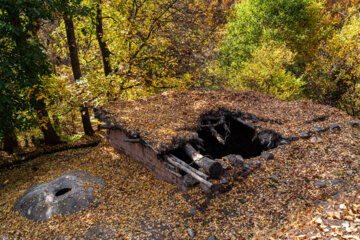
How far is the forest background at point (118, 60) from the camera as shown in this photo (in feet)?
31.9

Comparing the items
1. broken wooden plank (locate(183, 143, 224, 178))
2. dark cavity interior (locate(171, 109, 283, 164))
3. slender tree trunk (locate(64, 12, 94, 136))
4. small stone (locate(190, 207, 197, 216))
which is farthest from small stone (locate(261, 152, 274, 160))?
slender tree trunk (locate(64, 12, 94, 136))

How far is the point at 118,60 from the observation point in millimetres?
13555

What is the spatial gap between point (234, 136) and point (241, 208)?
6160mm

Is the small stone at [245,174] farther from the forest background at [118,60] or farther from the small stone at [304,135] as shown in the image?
the forest background at [118,60]

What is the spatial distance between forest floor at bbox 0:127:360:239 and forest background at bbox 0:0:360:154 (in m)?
5.08

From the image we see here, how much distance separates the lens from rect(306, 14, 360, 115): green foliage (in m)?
14.3

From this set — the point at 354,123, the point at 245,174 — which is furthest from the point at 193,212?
the point at 354,123

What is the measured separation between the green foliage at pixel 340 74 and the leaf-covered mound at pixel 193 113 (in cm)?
412

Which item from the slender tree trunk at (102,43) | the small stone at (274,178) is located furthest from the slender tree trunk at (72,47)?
the small stone at (274,178)

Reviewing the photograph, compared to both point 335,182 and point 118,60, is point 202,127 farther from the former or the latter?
point 118,60

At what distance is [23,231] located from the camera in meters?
7.35

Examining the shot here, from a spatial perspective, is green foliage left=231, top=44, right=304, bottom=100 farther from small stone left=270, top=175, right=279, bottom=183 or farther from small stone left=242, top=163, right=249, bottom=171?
small stone left=270, top=175, right=279, bottom=183

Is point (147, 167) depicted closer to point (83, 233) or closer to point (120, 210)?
point (120, 210)

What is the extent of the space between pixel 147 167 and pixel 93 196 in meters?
2.60
